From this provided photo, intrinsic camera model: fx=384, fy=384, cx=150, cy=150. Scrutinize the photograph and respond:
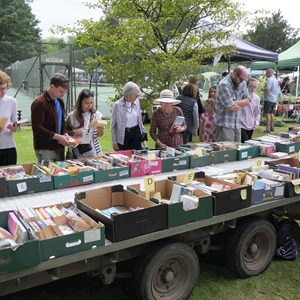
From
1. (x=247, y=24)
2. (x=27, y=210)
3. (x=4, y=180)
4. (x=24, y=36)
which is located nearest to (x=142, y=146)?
(x=4, y=180)

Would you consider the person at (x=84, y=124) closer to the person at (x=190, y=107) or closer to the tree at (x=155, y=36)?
the person at (x=190, y=107)

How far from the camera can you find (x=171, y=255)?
8.43 ft

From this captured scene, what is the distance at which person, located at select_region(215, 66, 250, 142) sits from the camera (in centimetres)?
495

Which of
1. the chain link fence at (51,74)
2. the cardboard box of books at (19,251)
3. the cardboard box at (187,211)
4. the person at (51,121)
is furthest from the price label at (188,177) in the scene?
the chain link fence at (51,74)

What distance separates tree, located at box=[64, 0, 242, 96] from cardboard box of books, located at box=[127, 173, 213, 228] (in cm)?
364

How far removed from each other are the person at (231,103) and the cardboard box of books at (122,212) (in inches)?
107

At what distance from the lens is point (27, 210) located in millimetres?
2357

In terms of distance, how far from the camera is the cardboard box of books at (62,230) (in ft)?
6.50

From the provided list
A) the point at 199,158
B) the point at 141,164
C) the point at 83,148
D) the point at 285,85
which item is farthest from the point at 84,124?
the point at 285,85

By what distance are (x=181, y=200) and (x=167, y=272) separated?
0.50 m

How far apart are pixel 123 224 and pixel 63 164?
4.54ft

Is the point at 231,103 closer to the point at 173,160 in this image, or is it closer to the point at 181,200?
the point at 173,160

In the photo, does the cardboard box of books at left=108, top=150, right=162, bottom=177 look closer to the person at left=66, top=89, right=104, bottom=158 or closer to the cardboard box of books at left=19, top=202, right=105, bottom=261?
the person at left=66, top=89, right=104, bottom=158

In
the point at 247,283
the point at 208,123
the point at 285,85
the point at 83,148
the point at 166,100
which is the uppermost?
the point at 285,85
